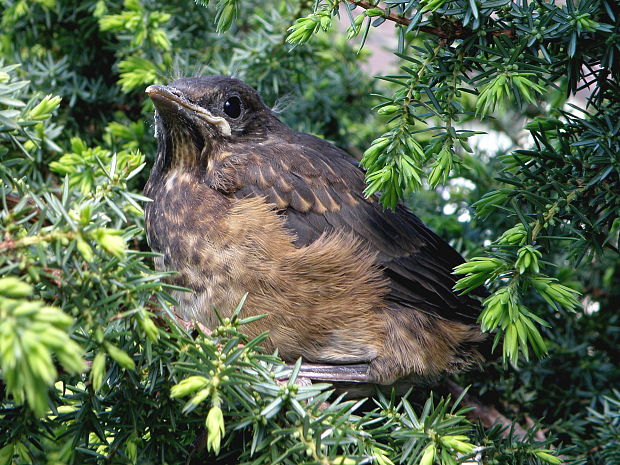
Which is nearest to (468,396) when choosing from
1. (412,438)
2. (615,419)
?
(615,419)

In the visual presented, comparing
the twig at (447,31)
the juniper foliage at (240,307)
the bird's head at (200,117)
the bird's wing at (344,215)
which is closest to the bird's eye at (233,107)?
the bird's head at (200,117)

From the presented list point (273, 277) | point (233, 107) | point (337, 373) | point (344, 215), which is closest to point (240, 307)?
point (273, 277)

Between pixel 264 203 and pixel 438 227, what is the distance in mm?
835

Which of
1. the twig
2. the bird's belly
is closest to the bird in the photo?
the bird's belly

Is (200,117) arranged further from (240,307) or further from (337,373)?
(240,307)

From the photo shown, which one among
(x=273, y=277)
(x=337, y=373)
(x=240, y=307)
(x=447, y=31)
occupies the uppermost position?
(x=447, y=31)

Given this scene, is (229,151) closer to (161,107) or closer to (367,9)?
(161,107)

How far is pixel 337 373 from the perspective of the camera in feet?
6.76

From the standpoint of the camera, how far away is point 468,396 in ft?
7.81

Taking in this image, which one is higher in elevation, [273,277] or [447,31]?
[447,31]

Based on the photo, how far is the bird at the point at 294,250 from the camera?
6.65 feet

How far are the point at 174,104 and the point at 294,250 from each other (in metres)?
0.61

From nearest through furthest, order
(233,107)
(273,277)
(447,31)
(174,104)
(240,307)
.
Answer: (240,307)
(447,31)
(273,277)
(174,104)
(233,107)

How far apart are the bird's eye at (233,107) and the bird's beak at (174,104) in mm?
56
